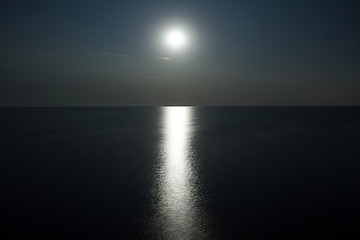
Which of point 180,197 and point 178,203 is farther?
point 180,197

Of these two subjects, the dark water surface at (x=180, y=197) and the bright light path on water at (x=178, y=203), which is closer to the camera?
the bright light path on water at (x=178, y=203)

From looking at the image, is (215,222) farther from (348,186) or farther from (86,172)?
(86,172)

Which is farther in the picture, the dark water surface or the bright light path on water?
the dark water surface

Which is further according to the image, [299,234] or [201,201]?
[201,201]

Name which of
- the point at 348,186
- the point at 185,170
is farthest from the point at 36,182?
the point at 348,186

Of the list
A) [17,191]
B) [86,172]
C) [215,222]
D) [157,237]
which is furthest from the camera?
[86,172]

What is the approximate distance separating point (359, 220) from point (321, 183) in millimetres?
5871

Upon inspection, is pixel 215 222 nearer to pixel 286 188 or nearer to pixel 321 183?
pixel 286 188

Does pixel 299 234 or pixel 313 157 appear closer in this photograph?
pixel 299 234

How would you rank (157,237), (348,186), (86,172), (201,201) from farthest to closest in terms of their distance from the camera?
(86,172) < (348,186) < (201,201) < (157,237)

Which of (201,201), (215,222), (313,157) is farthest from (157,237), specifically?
(313,157)

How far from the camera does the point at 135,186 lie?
15492mm

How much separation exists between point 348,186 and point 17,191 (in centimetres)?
2538

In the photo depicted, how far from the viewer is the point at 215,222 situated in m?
10.4
